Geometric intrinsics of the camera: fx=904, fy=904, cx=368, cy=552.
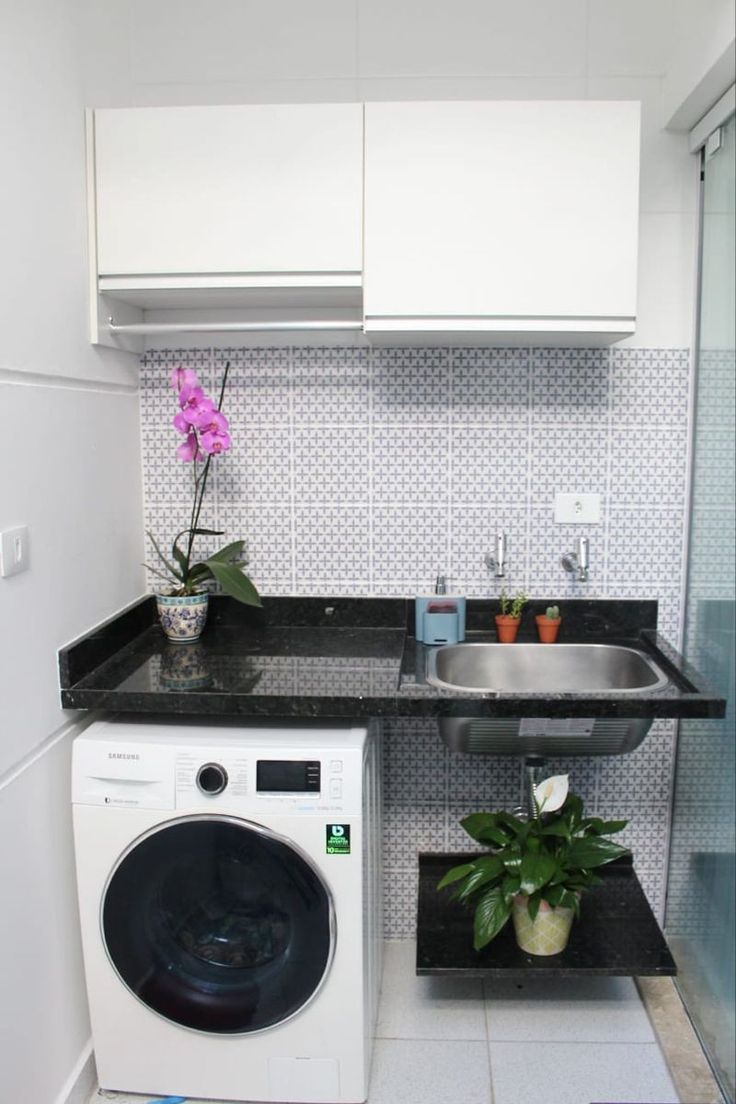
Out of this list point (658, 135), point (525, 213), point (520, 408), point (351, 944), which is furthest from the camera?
point (520, 408)

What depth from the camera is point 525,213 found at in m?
1.89

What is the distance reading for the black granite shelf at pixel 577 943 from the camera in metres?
2.02

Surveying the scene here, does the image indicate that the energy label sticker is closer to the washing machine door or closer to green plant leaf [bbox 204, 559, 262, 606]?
the washing machine door

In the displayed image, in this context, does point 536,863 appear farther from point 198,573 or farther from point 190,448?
point 190,448

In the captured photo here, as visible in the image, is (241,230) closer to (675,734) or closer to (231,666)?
(231,666)

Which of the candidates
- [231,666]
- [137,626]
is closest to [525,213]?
[231,666]

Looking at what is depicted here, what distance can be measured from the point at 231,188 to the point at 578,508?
3.65 ft

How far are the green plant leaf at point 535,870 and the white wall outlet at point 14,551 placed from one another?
1.23 metres

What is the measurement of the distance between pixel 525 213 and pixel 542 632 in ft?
3.20

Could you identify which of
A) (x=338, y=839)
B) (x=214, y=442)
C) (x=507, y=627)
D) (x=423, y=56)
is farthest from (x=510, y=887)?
(x=423, y=56)

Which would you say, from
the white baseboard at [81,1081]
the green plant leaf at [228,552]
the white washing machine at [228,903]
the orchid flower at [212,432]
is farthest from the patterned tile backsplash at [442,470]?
the white baseboard at [81,1081]

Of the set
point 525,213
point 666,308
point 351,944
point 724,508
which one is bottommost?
point 351,944

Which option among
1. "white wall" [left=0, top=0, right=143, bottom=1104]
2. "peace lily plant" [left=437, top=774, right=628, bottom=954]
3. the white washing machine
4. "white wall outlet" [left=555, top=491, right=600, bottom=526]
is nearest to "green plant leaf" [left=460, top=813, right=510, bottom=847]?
"peace lily plant" [left=437, top=774, right=628, bottom=954]

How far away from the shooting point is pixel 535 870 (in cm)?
198
